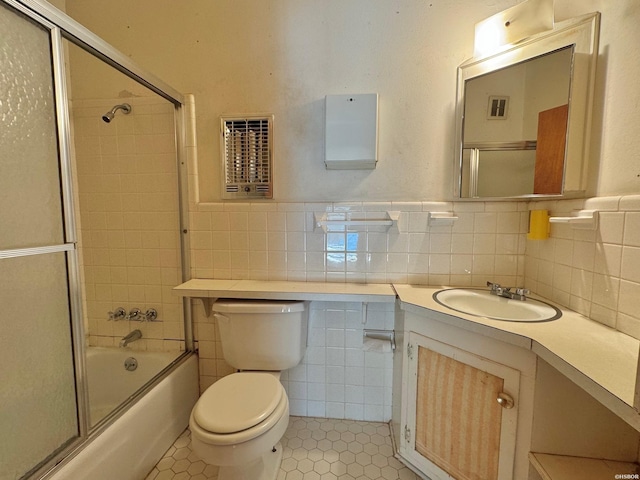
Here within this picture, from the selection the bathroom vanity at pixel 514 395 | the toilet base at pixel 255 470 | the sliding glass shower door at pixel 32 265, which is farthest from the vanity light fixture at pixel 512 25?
the toilet base at pixel 255 470

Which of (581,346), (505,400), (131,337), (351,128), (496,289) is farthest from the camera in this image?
(131,337)

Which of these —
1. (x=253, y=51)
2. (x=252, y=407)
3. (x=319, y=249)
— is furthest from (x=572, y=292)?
(x=253, y=51)

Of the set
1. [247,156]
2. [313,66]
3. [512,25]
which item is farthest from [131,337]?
[512,25]

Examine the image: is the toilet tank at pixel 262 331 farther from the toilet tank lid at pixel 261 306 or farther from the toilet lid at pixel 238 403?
the toilet lid at pixel 238 403

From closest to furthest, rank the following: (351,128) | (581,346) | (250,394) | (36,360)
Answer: (581,346) → (36,360) → (250,394) → (351,128)

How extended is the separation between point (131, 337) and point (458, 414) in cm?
172

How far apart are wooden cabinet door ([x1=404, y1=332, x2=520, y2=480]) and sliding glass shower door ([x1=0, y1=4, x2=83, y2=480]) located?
1.32 meters

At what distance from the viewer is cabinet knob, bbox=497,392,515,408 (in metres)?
0.88

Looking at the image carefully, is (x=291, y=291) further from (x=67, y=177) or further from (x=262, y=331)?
(x=67, y=177)

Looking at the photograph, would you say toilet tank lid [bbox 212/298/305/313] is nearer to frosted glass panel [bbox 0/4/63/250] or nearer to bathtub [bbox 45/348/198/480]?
bathtub [bbox 45/348/198/480]

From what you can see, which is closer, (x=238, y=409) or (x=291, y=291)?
(x=238, y=409)

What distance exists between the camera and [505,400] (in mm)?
886

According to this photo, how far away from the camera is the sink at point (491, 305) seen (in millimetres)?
1122

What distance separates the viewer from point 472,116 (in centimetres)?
133
